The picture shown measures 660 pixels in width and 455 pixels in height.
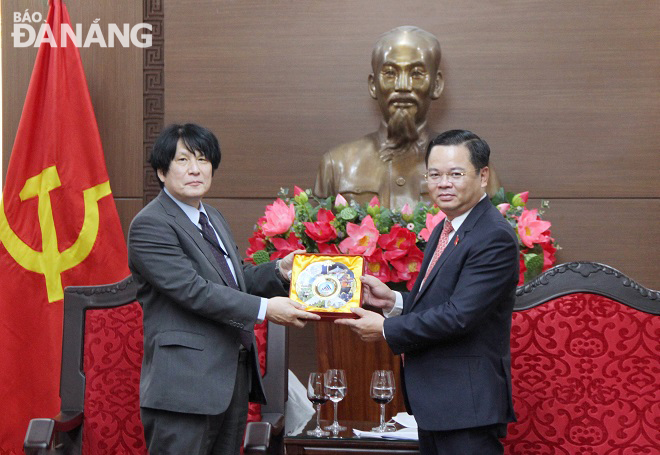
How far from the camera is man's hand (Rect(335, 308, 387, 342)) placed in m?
2.09

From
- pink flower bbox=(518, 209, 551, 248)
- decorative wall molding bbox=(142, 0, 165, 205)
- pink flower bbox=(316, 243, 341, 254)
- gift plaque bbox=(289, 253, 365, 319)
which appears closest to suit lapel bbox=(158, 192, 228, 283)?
gift plaque bbox=(289, 253, 365, 319)

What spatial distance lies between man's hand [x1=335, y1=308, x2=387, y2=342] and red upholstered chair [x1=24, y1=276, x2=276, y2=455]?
1.64 ft

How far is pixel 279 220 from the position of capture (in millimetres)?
2676

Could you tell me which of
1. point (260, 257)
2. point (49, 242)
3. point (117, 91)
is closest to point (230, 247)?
point (260, 257)

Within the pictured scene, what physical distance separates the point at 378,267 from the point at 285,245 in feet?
1.12

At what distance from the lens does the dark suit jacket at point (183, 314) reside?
2018mm

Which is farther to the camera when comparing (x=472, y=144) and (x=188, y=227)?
(x=188, y=227)

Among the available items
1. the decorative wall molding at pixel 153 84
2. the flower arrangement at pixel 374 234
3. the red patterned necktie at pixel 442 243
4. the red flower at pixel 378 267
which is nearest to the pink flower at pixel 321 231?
the flower arrangement at pixel 374 234

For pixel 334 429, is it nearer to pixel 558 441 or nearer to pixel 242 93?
pixel 558 441

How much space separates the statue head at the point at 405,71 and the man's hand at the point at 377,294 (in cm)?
112

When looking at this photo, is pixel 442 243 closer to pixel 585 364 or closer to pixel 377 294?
pixel 377 294

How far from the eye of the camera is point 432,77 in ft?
10.6

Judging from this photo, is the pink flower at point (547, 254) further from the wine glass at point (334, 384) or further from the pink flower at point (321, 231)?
the wine glass at point (334, 384)

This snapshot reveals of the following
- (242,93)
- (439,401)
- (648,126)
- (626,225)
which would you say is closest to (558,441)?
(439,401)
